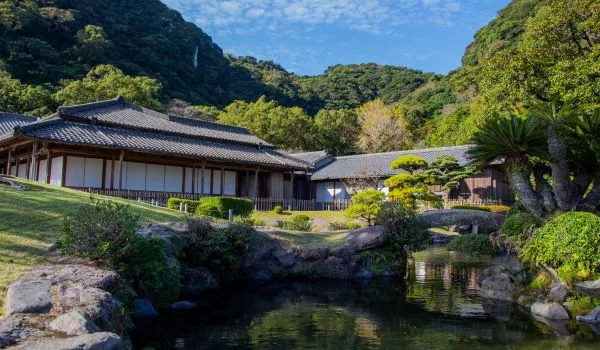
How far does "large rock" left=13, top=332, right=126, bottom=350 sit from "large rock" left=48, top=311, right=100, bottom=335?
33 cm

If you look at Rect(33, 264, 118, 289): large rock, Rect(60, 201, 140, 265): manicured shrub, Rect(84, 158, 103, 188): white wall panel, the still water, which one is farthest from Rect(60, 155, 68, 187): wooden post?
Rect(33, 264, 118, 289): large rock

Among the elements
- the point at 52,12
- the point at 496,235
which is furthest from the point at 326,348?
the point at 52,12

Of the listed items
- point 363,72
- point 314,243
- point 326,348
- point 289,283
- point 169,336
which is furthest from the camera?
point 363,72

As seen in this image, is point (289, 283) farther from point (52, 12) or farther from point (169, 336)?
point (52, 12)

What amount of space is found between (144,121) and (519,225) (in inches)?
891

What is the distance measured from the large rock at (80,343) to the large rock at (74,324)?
1.07ft

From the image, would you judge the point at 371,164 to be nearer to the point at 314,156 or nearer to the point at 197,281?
the point at 314,156

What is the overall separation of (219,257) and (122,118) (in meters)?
16.7

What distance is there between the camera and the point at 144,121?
94.8ft

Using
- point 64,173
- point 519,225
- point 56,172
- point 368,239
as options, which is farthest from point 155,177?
point 519,225

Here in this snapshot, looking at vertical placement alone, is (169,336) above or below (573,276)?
below

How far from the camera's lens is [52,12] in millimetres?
58719

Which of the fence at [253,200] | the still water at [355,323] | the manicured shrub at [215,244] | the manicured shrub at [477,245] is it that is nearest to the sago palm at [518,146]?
the manicured shrub at [477,245]

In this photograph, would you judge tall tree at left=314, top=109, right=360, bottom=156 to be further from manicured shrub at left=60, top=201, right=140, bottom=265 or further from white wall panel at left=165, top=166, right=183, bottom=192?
manicured shrub at left=60, top=201, right=140, bottom=265
